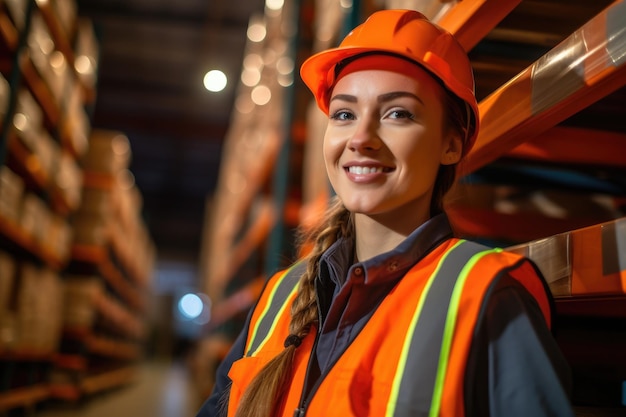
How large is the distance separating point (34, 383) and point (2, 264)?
96.2 inches

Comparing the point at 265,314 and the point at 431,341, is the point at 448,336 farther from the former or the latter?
the point at 265,314

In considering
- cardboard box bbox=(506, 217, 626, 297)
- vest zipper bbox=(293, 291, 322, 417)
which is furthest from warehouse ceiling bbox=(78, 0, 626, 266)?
cardboard box bbox=(506, 217, 626, 297)

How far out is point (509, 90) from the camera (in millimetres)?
1647

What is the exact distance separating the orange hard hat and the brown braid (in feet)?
1.40

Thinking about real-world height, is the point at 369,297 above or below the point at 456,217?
below

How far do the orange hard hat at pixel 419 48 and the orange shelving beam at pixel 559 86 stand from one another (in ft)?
0.50

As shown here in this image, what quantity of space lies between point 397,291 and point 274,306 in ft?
1.49

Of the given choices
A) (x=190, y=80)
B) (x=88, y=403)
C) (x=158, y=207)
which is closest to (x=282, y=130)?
(x=88, y=403)

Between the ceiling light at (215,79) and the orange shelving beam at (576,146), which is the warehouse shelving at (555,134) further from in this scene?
the ceiling light at (215,79)

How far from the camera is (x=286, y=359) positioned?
1360mm

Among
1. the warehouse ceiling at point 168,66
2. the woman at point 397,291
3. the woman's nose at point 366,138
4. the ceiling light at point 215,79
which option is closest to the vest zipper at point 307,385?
the woman at point 397,291

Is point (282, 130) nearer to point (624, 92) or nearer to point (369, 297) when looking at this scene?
point (624, 92)

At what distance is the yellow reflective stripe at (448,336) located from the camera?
42.2 inches

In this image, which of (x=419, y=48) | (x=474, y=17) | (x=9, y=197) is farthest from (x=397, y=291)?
(x=9, y=197)
